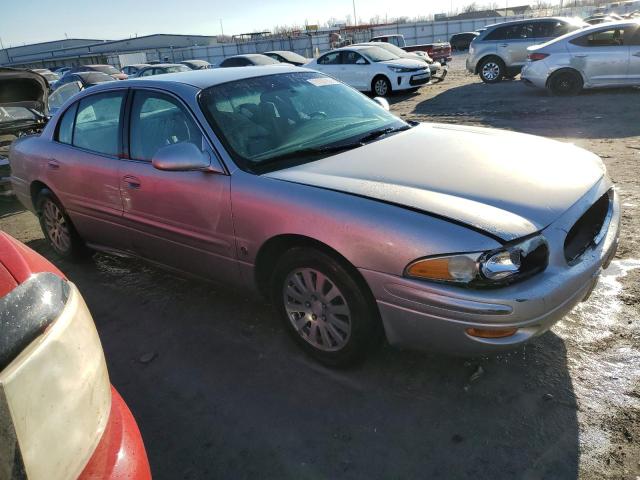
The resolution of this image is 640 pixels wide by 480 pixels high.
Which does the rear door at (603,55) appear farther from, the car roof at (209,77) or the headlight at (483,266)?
the headlight at (483,266)

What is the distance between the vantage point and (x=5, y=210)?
278 inches

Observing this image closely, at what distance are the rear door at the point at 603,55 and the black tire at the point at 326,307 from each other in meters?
10.6

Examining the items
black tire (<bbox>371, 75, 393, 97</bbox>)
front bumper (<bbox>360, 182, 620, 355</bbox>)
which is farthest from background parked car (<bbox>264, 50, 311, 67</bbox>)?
front bumper (<bbox>360, 182, 620, 355</bbox>)

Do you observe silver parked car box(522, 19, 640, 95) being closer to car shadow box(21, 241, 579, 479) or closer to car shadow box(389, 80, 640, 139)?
car shadow box(389, 80, 640, 139)

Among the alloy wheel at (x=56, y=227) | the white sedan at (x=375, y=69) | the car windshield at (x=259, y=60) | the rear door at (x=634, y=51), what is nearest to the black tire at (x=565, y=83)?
the rear door at (x=634, y=51)

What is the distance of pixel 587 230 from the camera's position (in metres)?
2.75

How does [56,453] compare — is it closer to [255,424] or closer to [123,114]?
[255,424]

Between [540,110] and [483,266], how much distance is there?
356 inches

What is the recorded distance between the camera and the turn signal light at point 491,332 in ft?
7.22

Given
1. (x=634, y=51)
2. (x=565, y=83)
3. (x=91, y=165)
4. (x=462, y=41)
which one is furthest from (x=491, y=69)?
(x=462, y=41)

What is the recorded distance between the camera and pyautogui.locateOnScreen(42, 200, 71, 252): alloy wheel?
442 cm

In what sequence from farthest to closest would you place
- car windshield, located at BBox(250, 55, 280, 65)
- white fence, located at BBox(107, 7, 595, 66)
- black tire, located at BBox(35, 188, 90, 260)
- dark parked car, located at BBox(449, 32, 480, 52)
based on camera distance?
white fence, located at BBox(107, 7, 595, 66) → dark parked car, located at BBox(449, 32, 480, 52) → car windshield, located at BBox(250, 55, 280, 65) → black tire, located at BBox(35, 188, 90, 260)

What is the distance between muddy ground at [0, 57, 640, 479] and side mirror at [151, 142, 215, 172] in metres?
1.12

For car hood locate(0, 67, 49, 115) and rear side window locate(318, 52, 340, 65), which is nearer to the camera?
car hood locate(0, 67, 49, 115)
